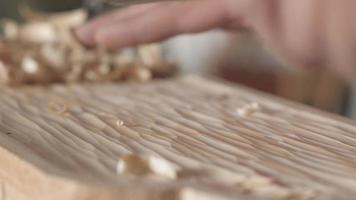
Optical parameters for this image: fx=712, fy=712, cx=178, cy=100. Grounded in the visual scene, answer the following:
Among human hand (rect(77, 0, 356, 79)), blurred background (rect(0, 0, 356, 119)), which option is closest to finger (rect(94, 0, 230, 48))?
human hand (rect(77, 0, 356, 79))

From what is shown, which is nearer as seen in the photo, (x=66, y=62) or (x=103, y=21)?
(x=103, y=21)

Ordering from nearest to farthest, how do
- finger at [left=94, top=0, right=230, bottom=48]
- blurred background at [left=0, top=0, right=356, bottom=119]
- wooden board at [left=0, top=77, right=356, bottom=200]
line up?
wooden board at [left=0, top=77, right=356, bottom=200], finger at [left=94, top=0, right=230, bottom=48], blurred background at [left=0, top=0, right=356, bottom=119]

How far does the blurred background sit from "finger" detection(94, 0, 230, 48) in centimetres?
28

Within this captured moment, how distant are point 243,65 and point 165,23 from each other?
1.10 feet

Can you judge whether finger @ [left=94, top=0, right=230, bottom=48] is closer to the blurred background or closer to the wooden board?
the wooden board

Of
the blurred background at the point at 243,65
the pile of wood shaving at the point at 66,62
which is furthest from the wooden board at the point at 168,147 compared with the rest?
the blurred background at the point at 243,65

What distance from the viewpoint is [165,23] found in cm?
54

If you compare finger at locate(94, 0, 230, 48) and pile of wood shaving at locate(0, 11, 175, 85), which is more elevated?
finger at locate(94, 0, 230, 48)

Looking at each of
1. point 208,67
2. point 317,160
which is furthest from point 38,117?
point 208,67

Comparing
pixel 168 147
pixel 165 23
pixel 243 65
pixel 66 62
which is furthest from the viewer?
pixel 243 65

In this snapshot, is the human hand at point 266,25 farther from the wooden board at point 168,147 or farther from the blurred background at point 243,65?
the blurred background at point 243,65

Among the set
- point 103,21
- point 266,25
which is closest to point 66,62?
point 103,21

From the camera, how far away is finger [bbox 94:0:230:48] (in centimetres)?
52

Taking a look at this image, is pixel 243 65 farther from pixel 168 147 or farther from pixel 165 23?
pixel 168 147
